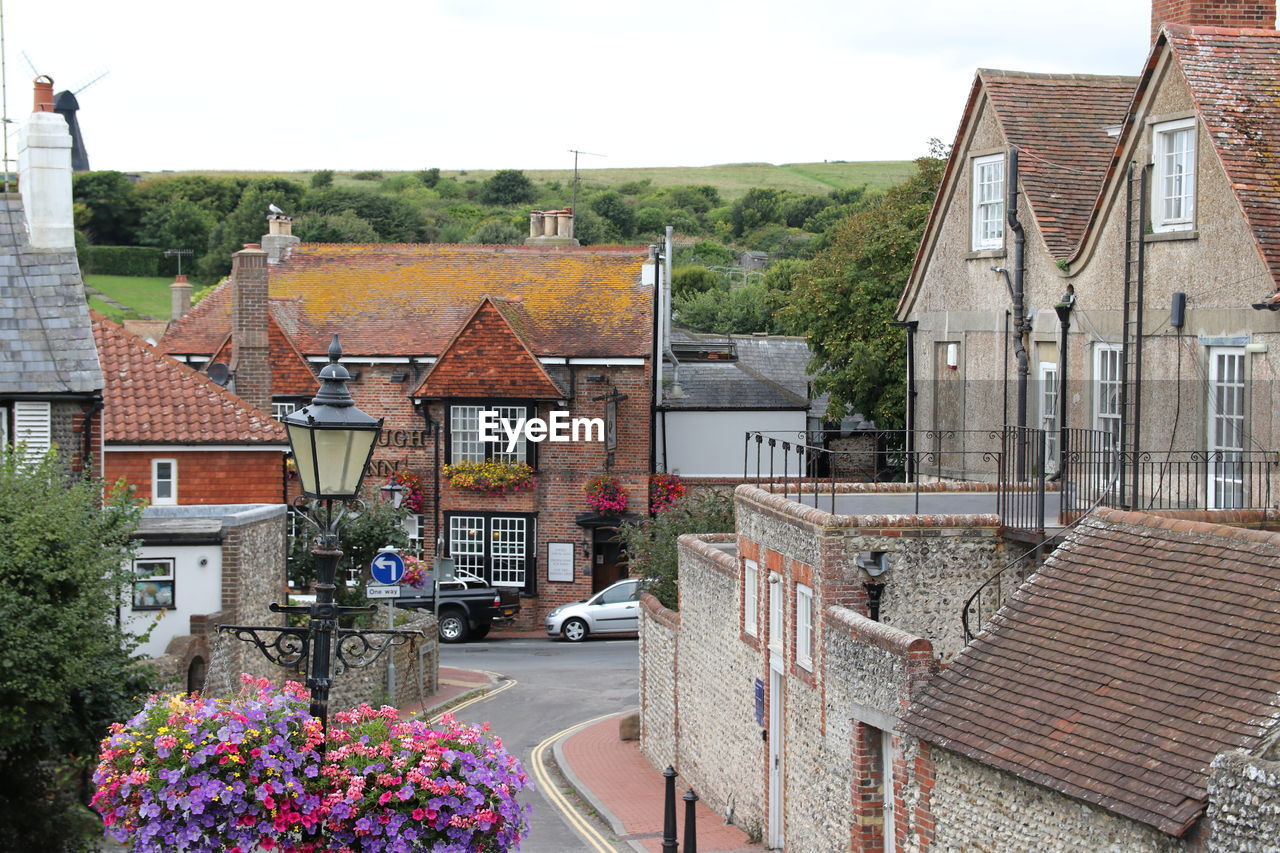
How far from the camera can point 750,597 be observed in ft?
61.3

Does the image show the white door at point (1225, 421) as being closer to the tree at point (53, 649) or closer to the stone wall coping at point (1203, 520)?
the stone wall coping at point (1203, 520)

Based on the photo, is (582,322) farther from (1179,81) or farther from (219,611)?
(1179,81)

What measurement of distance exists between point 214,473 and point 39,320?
7.24 metres

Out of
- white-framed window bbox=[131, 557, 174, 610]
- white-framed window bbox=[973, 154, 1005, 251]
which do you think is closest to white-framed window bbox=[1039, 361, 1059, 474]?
white-framed window bbox=[973, 154, 1005, 251]

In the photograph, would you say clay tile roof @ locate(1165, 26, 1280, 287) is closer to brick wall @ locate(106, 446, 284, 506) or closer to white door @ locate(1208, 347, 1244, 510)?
white door @ locate(1208, 347, 1244, 510)

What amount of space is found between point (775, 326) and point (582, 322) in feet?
87.4

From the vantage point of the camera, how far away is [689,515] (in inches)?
1054

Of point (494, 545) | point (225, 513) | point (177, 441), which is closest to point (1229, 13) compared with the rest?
point (225, 513)

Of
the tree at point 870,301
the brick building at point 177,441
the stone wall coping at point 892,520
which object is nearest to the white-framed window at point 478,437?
the tree at point 870,301

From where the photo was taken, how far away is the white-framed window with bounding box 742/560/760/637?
59.6 ft

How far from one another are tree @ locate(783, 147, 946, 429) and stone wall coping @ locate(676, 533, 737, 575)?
625 inches

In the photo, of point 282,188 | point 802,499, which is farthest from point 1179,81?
point 282,188

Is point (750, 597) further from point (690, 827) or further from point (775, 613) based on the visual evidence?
point (690, 827)

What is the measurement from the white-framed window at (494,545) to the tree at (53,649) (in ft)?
76.8
